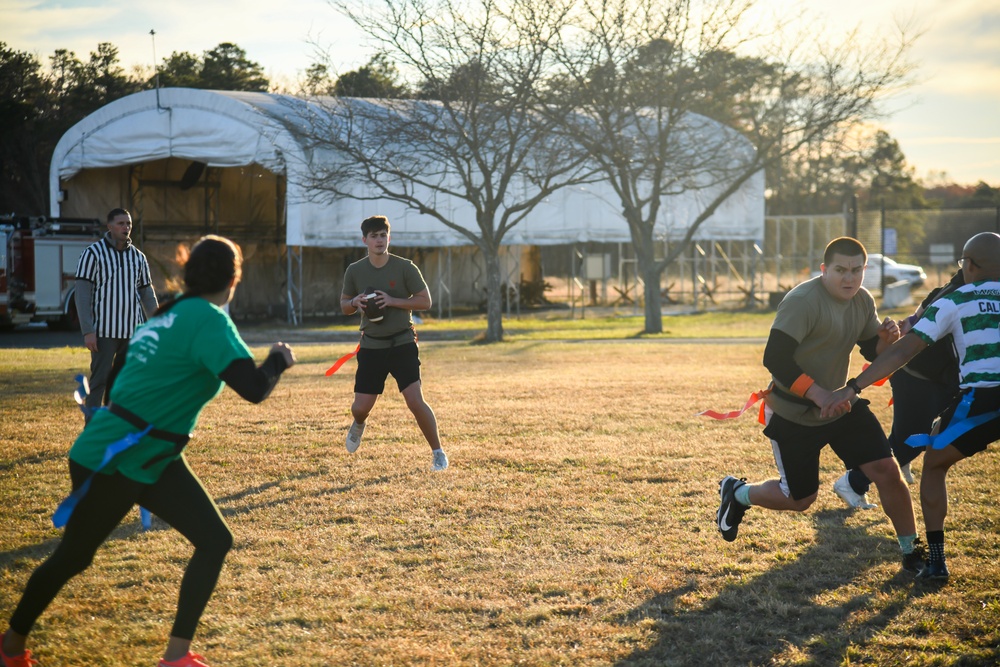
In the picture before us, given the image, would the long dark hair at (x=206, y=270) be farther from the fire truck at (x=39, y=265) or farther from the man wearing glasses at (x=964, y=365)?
the fire truck at (x=39, y=265)

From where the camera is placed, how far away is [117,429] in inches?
150

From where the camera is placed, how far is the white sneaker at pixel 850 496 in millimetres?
6766

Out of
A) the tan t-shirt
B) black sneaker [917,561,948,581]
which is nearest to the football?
the tan t-shirt

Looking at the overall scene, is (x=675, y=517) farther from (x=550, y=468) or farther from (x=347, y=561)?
(x=347, y=561)

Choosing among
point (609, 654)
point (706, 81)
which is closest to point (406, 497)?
point (609, 654)

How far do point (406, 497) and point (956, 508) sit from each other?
3836 millimetres

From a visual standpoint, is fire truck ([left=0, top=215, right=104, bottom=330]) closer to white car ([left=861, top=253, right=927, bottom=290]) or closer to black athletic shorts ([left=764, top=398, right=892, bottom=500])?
black athletic shorts ([left=764, top=398, right=892, bottom=500])

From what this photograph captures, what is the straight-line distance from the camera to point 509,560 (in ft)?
18.5

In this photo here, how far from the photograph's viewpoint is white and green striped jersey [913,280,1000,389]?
201 inches

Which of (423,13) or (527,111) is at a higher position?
(423,13)

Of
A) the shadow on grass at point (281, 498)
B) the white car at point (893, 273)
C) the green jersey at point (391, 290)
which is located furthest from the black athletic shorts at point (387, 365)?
the white car at point (893, 273)

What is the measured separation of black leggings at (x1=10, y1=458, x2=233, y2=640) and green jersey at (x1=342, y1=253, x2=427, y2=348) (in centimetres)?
384

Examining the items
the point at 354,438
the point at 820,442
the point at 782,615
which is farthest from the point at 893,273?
the point at 782,615

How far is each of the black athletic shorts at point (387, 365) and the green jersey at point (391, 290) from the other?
0.06 m
